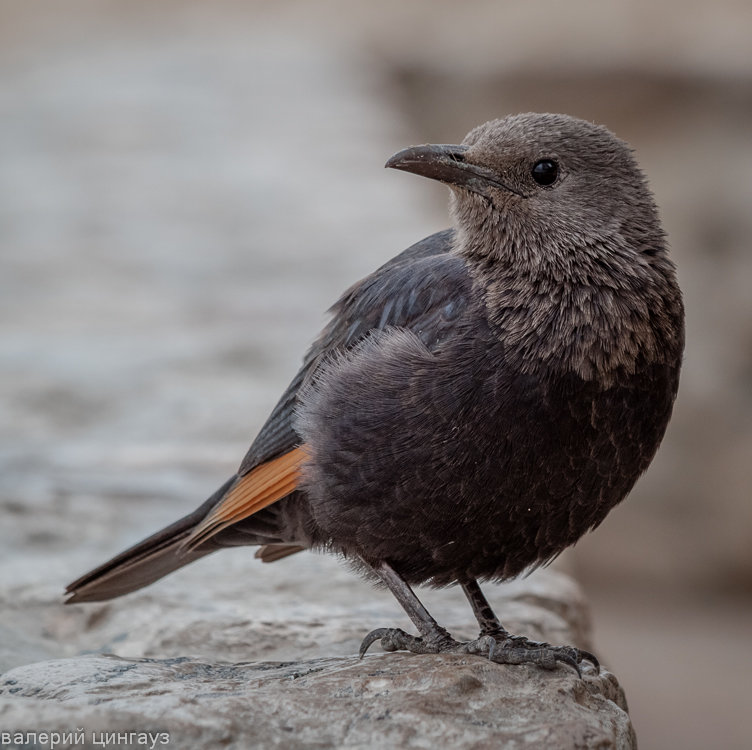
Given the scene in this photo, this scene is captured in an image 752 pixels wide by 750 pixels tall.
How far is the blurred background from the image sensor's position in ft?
17.0

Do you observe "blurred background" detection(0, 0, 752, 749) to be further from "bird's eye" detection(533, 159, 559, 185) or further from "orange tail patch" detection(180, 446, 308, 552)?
"bird's eye" detection(533, 159, 559, 185)

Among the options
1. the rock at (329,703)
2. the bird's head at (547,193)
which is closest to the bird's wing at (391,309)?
the bird's head at (547,193)

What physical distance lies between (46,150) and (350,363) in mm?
6846

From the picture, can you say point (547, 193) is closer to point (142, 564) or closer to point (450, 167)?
point (450, 167)

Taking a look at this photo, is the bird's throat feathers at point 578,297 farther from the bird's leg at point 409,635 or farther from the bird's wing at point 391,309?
the bird's leg at point 409,635

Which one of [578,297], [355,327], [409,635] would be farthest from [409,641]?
[578,297]

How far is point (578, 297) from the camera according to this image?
10.3 ft

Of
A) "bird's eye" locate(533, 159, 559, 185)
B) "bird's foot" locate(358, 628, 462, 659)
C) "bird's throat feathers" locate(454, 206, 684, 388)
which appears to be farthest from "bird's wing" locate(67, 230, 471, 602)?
"bird's foot" locate(358, 628, 462, 659)

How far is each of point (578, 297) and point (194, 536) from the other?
1326 mm

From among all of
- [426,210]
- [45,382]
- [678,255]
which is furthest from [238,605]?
[678,255]

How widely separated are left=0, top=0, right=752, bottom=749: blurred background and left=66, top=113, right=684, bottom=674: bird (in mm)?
1083

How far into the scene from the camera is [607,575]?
33.8 feet

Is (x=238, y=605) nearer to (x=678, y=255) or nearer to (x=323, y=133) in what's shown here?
(x=323, y=133)

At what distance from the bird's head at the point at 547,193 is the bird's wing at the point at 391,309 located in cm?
12
